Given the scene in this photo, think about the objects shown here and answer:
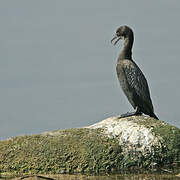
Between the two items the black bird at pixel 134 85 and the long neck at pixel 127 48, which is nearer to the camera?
the black bird at pixel 134 85

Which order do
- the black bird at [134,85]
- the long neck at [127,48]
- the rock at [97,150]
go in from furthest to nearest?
the long neck at [127,48]
the black bird at [134,85]
the rock at [97,150]

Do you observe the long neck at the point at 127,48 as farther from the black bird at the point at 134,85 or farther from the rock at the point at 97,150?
the rock at the point at 97,150

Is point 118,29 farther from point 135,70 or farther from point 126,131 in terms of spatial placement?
point 126,131

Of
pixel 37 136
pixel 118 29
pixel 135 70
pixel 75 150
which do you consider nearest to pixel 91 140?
pixel 75 150

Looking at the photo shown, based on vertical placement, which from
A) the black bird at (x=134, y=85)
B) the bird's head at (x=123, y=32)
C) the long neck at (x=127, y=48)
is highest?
the bird's head at (x=123, y=32)

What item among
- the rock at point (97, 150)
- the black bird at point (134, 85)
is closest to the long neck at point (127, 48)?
the black bird at point (134, 85)

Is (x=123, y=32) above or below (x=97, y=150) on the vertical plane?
above

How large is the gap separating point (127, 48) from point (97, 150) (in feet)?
12.8

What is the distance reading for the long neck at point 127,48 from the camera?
1698 centimetres

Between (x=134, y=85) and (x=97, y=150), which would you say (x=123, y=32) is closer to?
(x=134, y=85)

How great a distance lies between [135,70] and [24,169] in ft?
15.1

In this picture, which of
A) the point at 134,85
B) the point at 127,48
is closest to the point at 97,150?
the point at 134,85

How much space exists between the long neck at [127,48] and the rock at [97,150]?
254 cm

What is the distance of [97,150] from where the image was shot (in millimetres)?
14734
